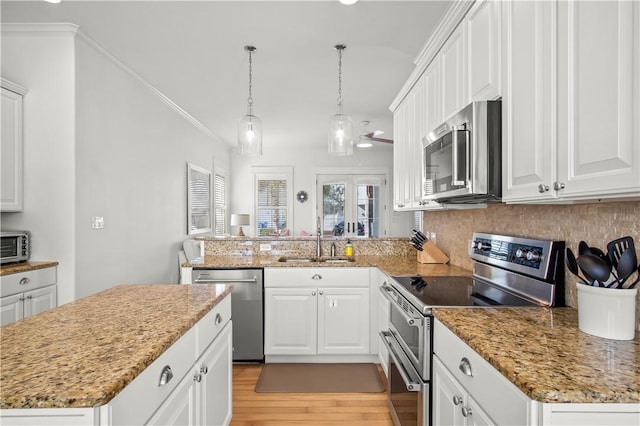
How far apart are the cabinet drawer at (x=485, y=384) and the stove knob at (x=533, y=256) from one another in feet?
1.95

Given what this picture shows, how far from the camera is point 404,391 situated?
6.19 feet

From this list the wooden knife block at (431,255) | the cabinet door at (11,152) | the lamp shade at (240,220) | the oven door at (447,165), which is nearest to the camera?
the oven door at (447,165)

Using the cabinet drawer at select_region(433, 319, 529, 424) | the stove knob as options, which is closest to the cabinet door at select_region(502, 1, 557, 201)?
the stove knob

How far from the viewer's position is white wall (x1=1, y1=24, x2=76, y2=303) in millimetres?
2676

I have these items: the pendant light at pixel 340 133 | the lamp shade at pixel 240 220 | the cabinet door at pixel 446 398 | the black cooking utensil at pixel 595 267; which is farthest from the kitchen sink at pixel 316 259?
the lamp shade at pixel 240 220

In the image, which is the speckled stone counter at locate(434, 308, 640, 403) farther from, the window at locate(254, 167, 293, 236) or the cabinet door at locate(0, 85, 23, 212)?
the window at locate(254, 167, 293, 236)

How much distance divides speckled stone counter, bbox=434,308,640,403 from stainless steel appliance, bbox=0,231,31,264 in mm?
2772

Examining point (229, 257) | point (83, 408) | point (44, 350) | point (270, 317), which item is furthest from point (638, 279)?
point (229, 257)

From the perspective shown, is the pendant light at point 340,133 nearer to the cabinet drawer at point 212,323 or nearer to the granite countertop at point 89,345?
the cabinet drawer at point 212,323

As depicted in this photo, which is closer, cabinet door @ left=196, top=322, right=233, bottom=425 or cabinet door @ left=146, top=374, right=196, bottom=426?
cabinet door @ left=146, top=374, right=196, bottom=426

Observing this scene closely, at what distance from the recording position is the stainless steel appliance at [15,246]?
7.99 feet

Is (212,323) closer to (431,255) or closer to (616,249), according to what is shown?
(616,249)

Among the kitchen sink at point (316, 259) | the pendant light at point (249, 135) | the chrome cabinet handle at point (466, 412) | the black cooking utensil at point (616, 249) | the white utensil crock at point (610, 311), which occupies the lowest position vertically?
the chrome cabinet handle at point (466, 412)

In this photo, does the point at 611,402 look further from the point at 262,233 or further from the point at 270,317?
the point at 262,233
